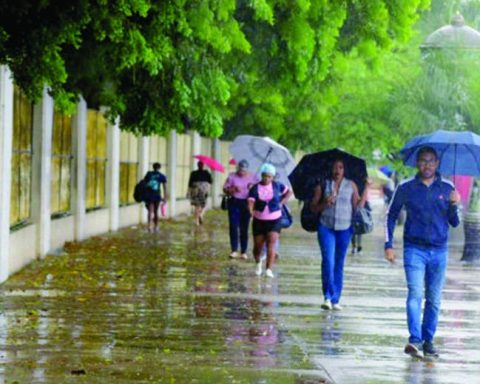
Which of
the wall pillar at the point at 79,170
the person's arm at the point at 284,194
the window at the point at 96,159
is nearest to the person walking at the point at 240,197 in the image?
the person's arm at the point at 284,194

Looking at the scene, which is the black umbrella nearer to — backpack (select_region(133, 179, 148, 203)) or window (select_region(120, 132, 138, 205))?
backpack (select_region(133, 179, 148, 203))

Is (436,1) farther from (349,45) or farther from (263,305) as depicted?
(263,305)

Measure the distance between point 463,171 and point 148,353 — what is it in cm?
464

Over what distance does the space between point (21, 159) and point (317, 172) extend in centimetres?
609

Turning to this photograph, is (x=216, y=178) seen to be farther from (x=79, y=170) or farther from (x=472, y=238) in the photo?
(x=472, y=238)

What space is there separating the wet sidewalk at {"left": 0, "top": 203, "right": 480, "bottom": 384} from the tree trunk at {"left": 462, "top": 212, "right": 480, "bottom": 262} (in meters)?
3.12

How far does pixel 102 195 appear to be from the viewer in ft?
117

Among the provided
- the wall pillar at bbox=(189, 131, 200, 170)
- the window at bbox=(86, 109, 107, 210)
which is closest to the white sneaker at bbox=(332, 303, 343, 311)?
the window at bbox=(86, 109, 107, 210)

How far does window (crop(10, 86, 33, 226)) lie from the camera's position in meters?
22.8

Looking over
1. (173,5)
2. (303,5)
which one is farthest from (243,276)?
(173,5)

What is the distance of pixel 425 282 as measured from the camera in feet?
47.8

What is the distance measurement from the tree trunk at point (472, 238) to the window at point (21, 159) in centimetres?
919

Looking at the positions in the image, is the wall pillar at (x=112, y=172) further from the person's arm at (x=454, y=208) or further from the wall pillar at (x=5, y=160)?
the person's arm at (x=454, y=208)

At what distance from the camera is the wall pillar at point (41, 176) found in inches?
996
